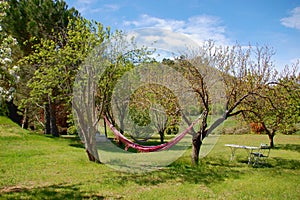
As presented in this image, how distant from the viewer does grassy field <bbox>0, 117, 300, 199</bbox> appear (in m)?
4.36

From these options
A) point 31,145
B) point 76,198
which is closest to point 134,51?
point 76,198

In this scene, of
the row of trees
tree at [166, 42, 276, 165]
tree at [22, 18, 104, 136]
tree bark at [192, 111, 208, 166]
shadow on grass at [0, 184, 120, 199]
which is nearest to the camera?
shadow on grass at [0, 184, 120, 199]

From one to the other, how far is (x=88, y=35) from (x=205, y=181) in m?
4.11

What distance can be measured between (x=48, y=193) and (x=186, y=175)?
2877 mm

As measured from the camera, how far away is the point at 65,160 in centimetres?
716

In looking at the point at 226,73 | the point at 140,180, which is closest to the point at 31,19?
the point at 226,73

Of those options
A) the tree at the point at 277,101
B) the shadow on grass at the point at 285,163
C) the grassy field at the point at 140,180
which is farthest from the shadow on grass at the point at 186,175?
the tree at the point at 277,101

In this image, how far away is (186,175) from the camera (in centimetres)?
588

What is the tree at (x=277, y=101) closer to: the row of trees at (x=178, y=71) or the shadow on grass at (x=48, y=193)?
the row of trees at (x=178, y=71)

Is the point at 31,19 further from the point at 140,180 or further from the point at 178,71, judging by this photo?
the point at 140,180

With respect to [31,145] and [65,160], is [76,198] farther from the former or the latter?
[31,145]

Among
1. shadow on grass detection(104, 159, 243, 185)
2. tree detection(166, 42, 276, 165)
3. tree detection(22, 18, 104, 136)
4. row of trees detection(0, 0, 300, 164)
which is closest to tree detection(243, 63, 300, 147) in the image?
row of trees detection(0, 0, 300, 164)

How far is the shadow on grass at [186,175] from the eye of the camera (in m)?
5.33

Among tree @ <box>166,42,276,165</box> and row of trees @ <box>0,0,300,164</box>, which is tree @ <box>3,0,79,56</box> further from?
tree @ <box>166,42,276,165</box>
